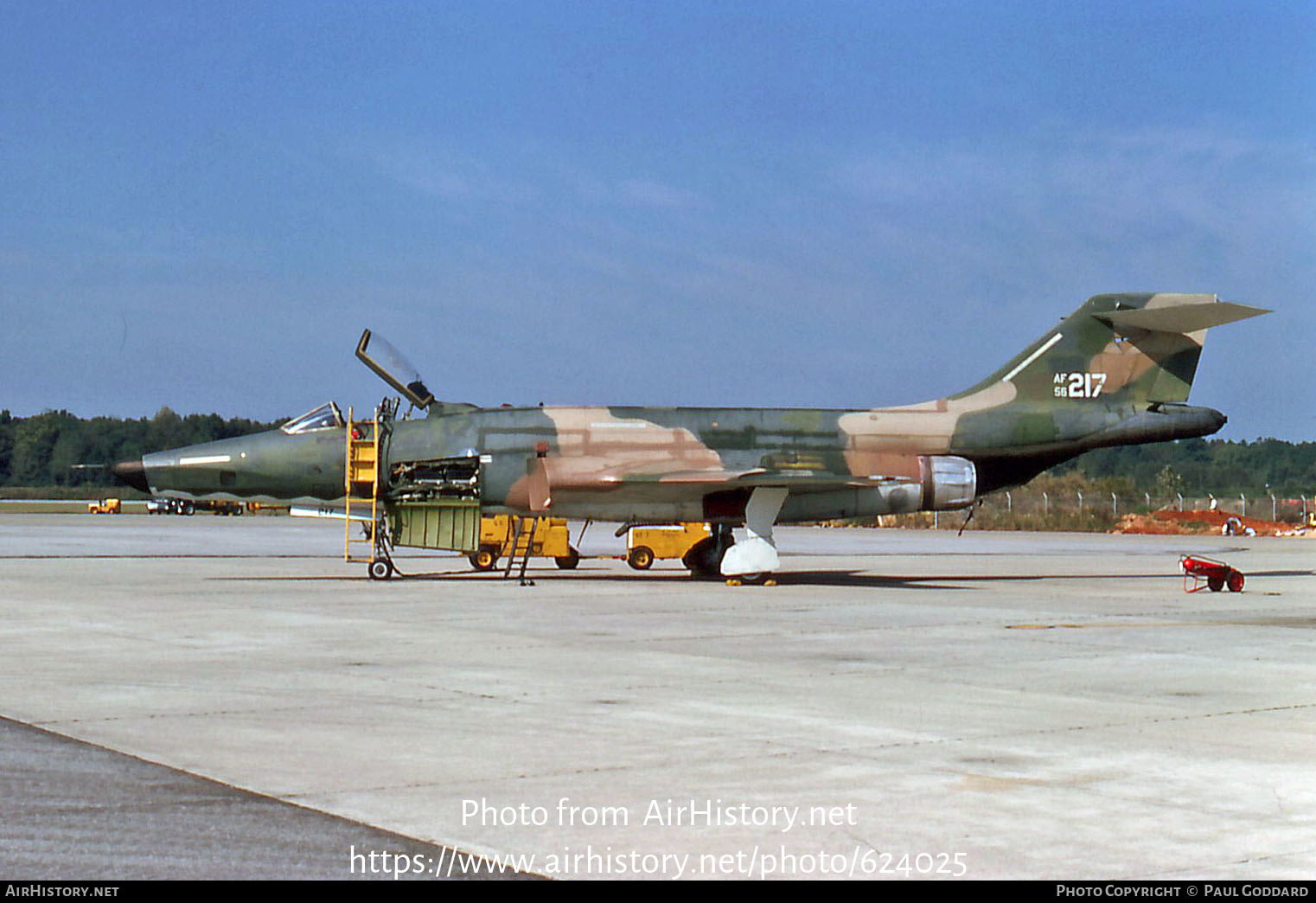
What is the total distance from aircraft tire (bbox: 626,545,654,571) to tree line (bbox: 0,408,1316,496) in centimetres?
5700

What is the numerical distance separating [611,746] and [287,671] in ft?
14.5

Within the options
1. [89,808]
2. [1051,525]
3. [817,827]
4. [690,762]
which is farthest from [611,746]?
[1051,525]

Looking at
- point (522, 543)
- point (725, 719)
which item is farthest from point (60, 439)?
point (725, 719)

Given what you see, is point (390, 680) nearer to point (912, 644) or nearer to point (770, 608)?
point (912, 644)

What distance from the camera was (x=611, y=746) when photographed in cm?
820

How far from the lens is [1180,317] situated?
25000mm

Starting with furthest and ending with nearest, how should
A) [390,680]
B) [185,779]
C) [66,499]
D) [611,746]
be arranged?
[66,499] → [390,680] → [611,746] → [185,779]

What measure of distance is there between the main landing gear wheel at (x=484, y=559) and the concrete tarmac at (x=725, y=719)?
7585 millimetres

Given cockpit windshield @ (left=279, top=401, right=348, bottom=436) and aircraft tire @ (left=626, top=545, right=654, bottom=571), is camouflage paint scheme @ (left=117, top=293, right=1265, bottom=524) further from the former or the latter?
aircraft tire @ (left=626, top=545, right=654, bottom=571)

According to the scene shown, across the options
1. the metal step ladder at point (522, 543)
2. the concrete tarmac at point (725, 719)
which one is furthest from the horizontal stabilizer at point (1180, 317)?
the metal step ladder at point (522, 543)

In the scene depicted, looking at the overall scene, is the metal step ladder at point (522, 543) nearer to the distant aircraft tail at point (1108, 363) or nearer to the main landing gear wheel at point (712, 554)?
the main landing gear wheel at point (712, 554)

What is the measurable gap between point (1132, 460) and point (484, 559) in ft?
433

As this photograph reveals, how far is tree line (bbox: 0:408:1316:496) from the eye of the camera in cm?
9388

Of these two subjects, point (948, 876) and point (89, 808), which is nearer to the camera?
point (948, 876)
